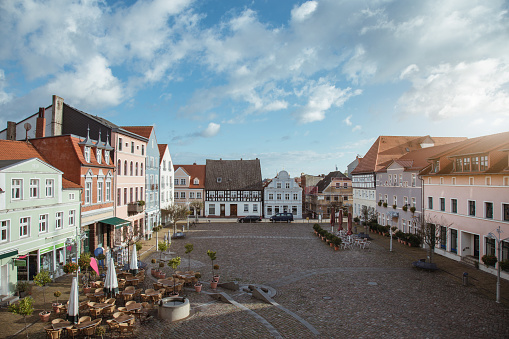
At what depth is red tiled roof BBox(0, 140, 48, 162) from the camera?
20.5 metres

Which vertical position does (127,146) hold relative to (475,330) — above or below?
above

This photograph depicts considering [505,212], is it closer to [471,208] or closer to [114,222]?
[471,208]

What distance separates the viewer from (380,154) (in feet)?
157

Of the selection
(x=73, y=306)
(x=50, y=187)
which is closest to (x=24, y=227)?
(x=50, y=187)

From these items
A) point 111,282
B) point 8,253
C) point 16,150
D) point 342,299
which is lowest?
point 342,299

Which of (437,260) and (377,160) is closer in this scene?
(437,260)

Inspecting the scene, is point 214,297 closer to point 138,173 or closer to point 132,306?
point 132,306

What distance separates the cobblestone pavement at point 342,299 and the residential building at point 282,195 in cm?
2700

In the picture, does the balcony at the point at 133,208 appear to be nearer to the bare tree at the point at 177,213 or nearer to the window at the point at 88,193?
the bare tree at the point at 177,213

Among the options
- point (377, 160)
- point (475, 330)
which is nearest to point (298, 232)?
point (377, 160)

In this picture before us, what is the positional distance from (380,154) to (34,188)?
4070 cm

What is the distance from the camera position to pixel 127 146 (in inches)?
1326

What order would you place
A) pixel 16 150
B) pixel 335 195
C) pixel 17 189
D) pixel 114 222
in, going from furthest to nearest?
pixel 335 195 → pixel 114 222 → pixel 16 150 → pixel 17 189

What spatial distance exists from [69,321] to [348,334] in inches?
415
